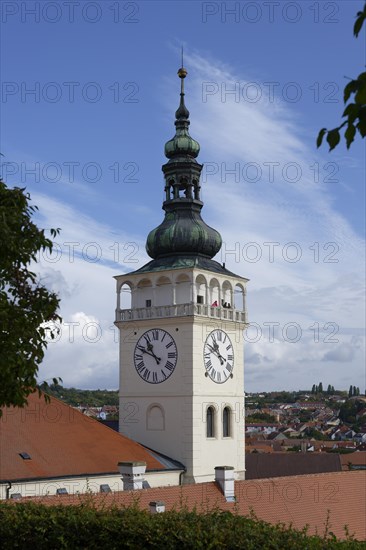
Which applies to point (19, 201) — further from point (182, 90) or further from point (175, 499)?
point (182, 90)

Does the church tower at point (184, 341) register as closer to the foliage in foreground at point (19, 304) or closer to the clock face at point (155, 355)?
the clock face at point (155, 355)

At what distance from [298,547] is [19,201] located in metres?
5.95

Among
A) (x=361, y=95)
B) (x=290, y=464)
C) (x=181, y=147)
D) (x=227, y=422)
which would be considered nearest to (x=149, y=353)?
(x=227, y=422)

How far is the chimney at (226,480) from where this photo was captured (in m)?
26.4

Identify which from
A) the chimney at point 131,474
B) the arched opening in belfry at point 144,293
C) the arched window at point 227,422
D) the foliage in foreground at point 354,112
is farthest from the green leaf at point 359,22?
the arched window at point 227,422

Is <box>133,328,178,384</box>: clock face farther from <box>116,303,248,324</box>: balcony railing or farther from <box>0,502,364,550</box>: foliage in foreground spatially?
<box>0,502,364,550</box>: foliage in foreground

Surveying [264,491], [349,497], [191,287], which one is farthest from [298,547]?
[191,287]

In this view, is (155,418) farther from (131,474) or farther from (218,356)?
(131,474)

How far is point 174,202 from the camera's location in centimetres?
3594

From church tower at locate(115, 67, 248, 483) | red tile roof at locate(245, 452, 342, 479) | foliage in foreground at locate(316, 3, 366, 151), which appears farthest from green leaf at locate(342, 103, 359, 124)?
red tile roof at locate(245, 452, 342, 479)

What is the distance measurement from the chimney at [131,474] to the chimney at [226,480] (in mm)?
2891

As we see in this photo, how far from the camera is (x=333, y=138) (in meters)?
5.49

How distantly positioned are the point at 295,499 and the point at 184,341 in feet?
29.1

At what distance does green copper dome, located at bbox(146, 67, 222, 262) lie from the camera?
117 feet
